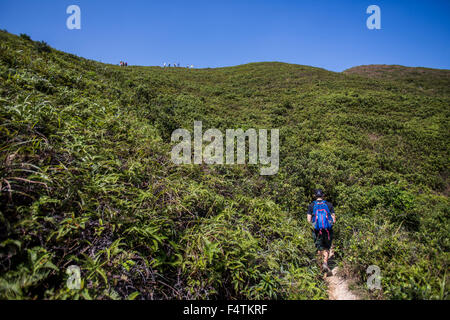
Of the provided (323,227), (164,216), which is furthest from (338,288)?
(164,216)

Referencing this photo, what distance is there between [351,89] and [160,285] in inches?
960

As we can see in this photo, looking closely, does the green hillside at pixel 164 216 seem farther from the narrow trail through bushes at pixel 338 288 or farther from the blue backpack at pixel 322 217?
the blue backpack at pixel 322 217

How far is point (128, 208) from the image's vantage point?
3.40m

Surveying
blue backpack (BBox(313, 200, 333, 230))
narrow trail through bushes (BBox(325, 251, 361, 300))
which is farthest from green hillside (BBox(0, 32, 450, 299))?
blue backpack (BBox(313, 200, 333, 230))

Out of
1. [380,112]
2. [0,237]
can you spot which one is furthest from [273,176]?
[380,112]

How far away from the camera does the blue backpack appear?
491 centimetres

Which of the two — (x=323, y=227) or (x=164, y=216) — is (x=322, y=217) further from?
(x=164, y=216)

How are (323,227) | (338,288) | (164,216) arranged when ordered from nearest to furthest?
(164,216) → (338,288) → (323,227)

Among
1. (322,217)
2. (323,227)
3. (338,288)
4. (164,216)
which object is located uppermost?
(164,216)

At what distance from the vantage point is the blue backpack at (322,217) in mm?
Result: 4906

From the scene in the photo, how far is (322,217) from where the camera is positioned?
4945 mm

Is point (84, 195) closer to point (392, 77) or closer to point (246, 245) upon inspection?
point (246, 245)

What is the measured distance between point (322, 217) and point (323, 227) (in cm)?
23

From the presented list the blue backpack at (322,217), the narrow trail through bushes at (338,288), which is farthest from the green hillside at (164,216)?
the blue backpack at (322,217)
